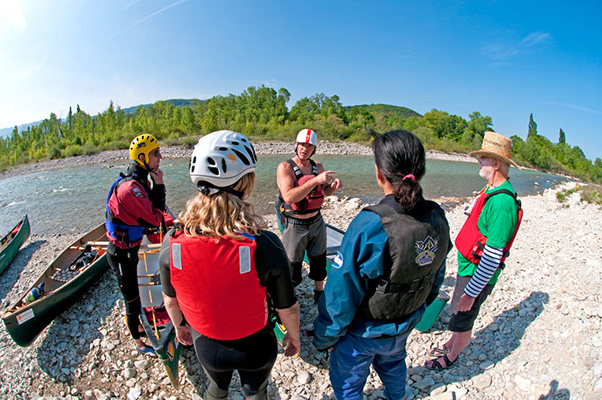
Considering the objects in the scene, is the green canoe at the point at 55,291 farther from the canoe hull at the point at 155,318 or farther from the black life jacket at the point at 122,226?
the black life jacket at the point at 122,226

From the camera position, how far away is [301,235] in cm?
393

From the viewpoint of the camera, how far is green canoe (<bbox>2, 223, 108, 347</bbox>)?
3.64 meters

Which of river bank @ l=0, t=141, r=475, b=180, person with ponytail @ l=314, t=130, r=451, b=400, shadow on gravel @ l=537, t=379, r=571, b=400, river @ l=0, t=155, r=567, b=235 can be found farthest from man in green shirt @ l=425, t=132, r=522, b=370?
river bank @ l=0, t=141, r=475, b=180

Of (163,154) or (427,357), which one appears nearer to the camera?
(427,357)

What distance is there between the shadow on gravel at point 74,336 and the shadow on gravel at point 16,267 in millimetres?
2791

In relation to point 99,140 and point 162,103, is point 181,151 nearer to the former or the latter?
point 99,140

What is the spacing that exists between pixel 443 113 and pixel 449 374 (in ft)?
319

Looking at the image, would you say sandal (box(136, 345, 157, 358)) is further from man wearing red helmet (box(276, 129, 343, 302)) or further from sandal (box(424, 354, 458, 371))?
sandal (box(424, 354, 458, 371))

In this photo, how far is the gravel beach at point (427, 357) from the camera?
2.85 m

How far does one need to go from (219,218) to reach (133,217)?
2320 millimetres

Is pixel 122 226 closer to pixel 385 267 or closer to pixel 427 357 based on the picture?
pixel 385 267

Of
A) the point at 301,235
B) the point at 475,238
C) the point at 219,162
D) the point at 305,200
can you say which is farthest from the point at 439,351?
the point at 219,162

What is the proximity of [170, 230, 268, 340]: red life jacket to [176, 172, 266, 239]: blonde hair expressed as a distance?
0.15 ft

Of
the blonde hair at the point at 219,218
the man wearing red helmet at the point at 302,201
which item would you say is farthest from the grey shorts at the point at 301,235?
the blonde hair at the point at 219,218
